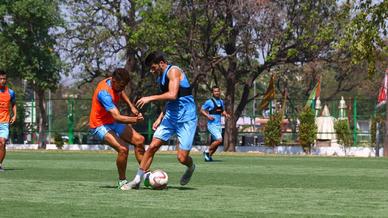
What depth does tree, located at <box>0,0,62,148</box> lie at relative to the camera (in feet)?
167

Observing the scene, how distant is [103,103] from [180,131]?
1237 millimetres

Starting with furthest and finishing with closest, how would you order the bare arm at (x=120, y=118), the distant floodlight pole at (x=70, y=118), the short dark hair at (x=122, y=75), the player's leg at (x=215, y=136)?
the distant floodlight pole at (x=70, y=118)
the player's leg at (x=215, y=136)
the short dark hair at (x=122, y=75)
the bare arm at (x=120, y=118)

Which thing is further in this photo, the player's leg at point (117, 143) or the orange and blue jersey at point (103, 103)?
the player's leg at point (117, 143)

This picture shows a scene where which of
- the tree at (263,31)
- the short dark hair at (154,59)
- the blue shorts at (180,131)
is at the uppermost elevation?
the tree at (263,31)

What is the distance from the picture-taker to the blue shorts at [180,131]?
14.6m

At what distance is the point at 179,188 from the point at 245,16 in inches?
1282

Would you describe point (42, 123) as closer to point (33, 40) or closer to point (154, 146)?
point (33, 40)

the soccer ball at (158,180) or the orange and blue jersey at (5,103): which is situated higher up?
the orange and blue jersey at (5,103)

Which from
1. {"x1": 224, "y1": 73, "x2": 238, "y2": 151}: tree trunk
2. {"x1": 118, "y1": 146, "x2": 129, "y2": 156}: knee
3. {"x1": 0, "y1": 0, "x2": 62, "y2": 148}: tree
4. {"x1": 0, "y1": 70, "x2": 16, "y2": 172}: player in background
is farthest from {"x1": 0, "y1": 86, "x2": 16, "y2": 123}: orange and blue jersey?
{"x1": 0, "y1": 0, "x2": 62, "y2": 148}: tree

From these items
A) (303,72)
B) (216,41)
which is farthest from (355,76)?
(216,41)

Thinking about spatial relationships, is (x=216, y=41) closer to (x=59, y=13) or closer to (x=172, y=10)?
(x=172, y=10)

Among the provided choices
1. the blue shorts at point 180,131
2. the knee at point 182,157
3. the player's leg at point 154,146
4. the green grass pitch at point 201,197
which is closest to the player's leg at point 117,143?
the player's leg at point 154,146

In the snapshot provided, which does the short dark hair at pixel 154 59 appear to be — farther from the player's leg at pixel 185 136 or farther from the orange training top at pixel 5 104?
the orange training top at pixel 5 104

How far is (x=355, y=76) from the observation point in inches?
2940
